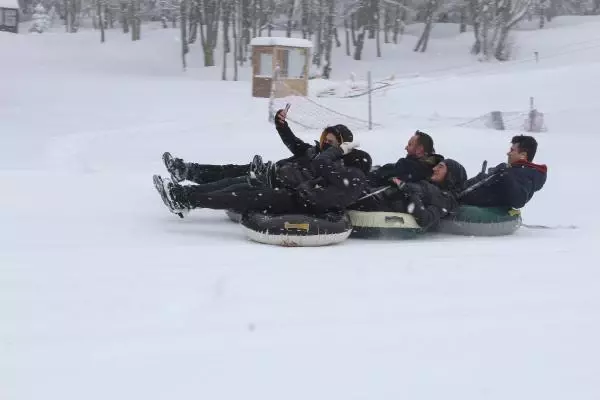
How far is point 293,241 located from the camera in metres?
5.45

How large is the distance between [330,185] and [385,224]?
645 millimetres

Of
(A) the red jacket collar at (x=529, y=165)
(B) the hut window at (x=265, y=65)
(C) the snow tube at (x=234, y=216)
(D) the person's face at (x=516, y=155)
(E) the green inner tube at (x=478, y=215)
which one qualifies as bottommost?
(C) the snow tube at (x=234, y=216)

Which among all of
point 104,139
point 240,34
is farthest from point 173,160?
point 240,34

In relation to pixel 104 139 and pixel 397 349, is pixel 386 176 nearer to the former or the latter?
pixel 397 349

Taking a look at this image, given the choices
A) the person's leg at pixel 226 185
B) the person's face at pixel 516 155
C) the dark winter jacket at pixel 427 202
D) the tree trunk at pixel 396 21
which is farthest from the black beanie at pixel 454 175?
the tree trunk at pixel 396 21

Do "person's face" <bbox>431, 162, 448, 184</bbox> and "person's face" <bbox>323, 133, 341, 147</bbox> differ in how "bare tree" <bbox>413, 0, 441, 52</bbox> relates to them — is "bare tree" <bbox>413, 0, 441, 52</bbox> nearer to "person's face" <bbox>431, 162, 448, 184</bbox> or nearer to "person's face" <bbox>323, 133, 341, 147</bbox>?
"person's face" <bbox>431, 162, 448, 184</bbox>

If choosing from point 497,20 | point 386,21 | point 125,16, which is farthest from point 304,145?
point 125,16

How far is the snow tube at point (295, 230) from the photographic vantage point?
17.9 feet

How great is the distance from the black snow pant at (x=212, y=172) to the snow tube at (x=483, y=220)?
196 centimetres

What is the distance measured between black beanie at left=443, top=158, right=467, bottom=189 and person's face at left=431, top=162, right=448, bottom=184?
0.15 feet

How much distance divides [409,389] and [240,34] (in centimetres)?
3217

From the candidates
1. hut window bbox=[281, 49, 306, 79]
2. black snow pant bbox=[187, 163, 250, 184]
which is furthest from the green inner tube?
hut window bbox=[281, 49, 306, 79]

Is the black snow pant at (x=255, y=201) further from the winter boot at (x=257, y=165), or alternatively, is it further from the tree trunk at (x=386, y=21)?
the tree trunk at (x=386, y=21)

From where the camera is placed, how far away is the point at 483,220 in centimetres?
636
